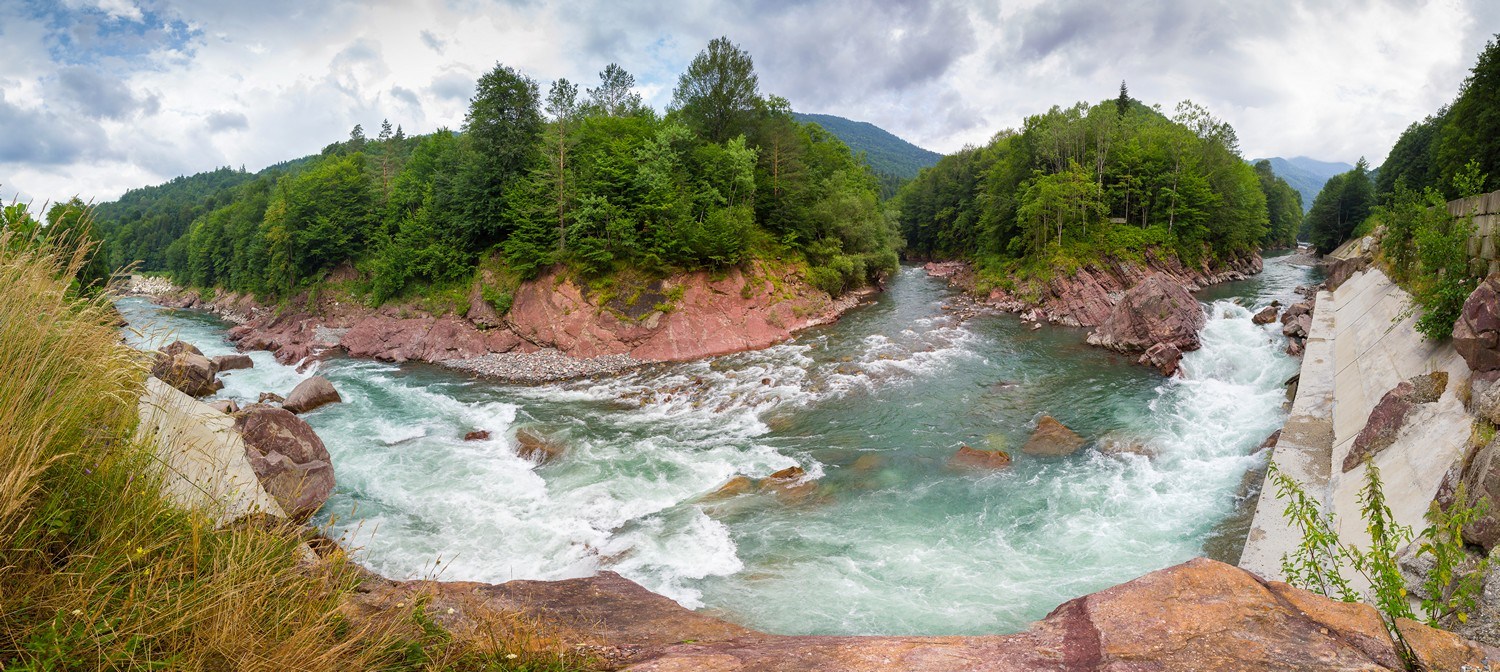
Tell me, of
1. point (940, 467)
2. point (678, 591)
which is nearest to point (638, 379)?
point (940, 467)

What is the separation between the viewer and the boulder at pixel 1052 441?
52.4ft

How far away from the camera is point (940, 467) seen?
50.3 ft

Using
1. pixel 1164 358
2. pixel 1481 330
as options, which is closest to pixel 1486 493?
pixel 1481 330

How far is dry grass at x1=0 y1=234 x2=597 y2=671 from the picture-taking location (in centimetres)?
321

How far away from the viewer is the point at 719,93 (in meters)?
40.0

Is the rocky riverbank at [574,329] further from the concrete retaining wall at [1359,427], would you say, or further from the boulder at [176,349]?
the concrete retaining wall at [1359,427]

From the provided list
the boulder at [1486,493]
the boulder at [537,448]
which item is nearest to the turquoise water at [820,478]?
the boulder at [537,448]

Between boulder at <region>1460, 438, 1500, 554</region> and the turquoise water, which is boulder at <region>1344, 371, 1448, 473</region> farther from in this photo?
boulder at <region>1460, 438, 1500, 554</region>

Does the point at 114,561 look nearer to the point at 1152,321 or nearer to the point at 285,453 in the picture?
the point at 285,453

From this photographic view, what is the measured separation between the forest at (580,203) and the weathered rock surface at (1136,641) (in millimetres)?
26677

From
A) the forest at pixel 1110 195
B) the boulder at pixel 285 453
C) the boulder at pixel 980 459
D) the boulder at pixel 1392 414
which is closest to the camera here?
the boulder at pixel 1392 414

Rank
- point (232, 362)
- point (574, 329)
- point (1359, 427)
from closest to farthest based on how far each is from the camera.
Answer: point (1359, 427) < point (232, 362) < point (574, 329)

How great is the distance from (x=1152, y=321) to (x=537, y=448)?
25.5 meters

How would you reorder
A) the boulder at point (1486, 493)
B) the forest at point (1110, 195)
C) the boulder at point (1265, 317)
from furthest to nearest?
the forest at point (1110, 195), the boulder at point (1265, 317), the boulder at point (1486, 493)
